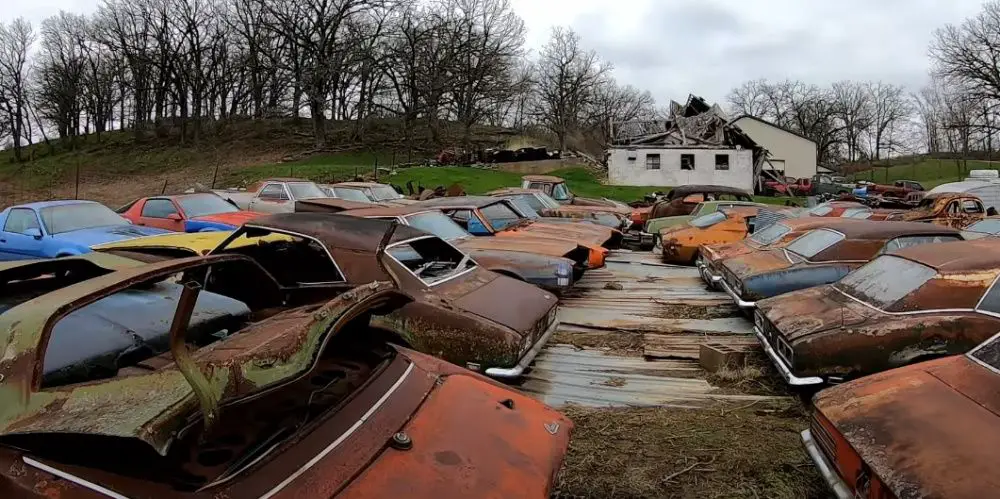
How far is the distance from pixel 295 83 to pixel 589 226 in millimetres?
40362

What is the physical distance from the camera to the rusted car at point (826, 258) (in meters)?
7.31

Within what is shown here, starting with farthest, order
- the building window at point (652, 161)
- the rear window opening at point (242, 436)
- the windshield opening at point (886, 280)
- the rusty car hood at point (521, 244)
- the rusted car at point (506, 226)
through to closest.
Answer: the building window at point (652, 161) → the rusted car at point (506, 226) → the rusty car hood at point (521, 244) → the windshield opening at point (886, 280) → the rear window opening at point (242, 436)

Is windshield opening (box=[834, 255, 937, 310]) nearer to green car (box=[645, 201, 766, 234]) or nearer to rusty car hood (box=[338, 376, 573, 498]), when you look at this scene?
rusty car hood (box=[338, 376, 573, 498])

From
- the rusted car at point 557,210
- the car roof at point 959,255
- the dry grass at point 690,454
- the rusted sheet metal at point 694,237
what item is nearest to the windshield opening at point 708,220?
the rusted sheet metal at point 694,237

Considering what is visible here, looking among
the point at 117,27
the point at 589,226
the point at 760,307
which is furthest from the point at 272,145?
the point at 760,307

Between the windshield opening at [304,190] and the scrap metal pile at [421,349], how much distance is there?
571 cm

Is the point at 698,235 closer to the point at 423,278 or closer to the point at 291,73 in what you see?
the point at 423,278

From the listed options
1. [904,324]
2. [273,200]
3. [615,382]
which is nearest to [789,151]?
[273,200]

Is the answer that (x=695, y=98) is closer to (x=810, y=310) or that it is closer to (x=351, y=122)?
(x=351, y=122)

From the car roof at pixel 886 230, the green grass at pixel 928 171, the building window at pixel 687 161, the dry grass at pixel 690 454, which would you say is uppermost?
the building window at pixel 687 161

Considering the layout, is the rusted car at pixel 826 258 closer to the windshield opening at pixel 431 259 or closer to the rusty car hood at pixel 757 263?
the rusty car hood at pixel 757 263

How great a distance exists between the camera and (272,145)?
46.4 metres

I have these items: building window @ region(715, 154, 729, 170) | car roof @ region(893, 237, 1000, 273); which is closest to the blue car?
car roof @ region(893, 237, 1000, 273)

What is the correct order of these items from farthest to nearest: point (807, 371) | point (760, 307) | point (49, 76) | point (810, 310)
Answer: point (49, 76)
point (760, 307)
point (810, 310)
point (807, 371)
